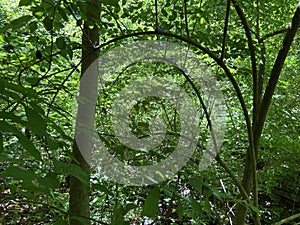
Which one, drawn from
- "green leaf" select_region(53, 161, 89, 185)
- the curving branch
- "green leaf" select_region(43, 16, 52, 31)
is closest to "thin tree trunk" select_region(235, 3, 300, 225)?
the curving branch

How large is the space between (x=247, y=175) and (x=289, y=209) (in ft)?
4.14

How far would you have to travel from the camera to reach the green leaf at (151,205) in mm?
482

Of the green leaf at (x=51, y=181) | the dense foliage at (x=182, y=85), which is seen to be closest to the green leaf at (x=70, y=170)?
the green leaf at (x=51, y=181)

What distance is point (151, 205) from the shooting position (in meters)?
0.49

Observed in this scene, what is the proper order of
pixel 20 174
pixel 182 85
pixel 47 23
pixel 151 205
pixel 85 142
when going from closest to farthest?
1. pixel 20 174
2. pixel 151 205
3. pixel 47 23
4. pixel 85 142
5. pixel 182 85

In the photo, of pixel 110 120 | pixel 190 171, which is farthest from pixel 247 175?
pixel 110 120

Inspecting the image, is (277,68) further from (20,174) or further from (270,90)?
(20,174)

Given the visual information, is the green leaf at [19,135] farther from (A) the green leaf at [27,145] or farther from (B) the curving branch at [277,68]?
(B) the curving branch at [277,68]

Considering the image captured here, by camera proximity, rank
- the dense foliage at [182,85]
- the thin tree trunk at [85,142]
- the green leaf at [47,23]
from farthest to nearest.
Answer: the thin tree trunk at [85,142], the dense foliage at [182,85], the green leaf at [47,23]

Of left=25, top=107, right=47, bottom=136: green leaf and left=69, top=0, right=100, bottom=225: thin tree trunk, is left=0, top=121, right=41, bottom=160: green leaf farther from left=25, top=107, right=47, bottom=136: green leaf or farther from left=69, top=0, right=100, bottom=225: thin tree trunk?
left=69, top=0, right=100, bottom=225: thin tree trunk

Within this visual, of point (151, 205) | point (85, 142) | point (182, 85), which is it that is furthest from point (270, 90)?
point (151, 205)

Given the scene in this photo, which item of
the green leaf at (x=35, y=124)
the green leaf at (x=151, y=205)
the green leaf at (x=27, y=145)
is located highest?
the green leaf at (x=35, y=124)

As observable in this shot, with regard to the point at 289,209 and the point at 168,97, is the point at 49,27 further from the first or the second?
the point at 289,209

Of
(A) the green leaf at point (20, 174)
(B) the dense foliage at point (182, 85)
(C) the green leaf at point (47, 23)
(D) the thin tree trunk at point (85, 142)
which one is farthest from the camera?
(D) the thin tree trunk at point (85, 142)
